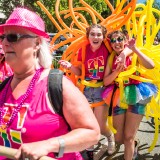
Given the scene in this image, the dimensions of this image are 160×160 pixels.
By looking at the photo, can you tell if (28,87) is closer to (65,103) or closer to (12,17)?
(65,103)

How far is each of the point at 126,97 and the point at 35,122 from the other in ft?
6.68

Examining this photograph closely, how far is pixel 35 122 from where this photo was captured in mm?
1596

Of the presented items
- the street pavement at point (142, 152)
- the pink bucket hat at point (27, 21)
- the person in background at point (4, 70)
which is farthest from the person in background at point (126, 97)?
the pink bucket hat at point (27, 21)

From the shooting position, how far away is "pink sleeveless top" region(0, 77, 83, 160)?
5.25 ft

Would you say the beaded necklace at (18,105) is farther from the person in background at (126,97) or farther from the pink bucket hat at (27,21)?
the person in background at (126,97)

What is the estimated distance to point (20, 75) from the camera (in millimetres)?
1800

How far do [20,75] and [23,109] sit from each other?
Answer: 23 centimetres

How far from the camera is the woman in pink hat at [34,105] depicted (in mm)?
1558

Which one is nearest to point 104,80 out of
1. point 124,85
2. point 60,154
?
point 124,85

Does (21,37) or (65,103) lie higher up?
(21,37)

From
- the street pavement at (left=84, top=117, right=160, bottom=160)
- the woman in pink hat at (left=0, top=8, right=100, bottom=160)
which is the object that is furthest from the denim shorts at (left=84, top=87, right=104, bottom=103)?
the woman in pink hat at (left=0, top=8, right=100, bottom=160)

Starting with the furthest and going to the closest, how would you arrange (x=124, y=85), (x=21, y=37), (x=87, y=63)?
(x=87, y=63) < (x=124, y=85) < (x=21, y=37)

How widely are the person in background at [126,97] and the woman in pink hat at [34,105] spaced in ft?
5.73

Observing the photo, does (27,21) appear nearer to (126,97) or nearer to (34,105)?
(34,105)
